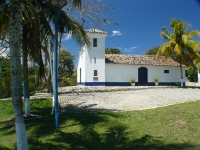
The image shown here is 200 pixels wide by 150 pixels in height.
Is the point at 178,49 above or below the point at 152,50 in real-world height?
below

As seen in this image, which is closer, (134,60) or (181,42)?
(181,42)

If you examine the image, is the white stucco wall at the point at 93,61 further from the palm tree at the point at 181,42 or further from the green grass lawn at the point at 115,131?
the green grass lawn at the point at 115,131

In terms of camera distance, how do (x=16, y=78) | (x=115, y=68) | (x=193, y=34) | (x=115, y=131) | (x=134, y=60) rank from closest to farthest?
(x=16, y=78)
(x=115, y=131)
(x=193, y=34)
(x=115, y=68)
(x=134, y=60)

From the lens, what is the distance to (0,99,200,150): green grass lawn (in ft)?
14.9

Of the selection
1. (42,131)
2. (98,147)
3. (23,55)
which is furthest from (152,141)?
(23,55)

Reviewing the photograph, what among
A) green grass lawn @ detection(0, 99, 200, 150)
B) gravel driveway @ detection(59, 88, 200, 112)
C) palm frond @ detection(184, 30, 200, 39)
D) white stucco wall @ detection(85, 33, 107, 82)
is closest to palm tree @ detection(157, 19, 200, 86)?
palm frond @ detection(184, 30, 200, 39)

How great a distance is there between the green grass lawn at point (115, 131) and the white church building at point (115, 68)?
13.0 metres

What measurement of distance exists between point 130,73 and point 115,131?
52.4 ft

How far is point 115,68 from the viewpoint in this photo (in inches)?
818

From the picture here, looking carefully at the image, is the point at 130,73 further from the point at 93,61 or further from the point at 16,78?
the point at 16,78

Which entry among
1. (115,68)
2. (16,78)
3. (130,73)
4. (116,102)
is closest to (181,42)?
(130,73)

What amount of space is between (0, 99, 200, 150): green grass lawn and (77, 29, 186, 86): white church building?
1299 cm

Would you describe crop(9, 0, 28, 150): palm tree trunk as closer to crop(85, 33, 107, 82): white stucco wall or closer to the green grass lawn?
the green grass lawn

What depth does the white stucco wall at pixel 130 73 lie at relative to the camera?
20719mm
